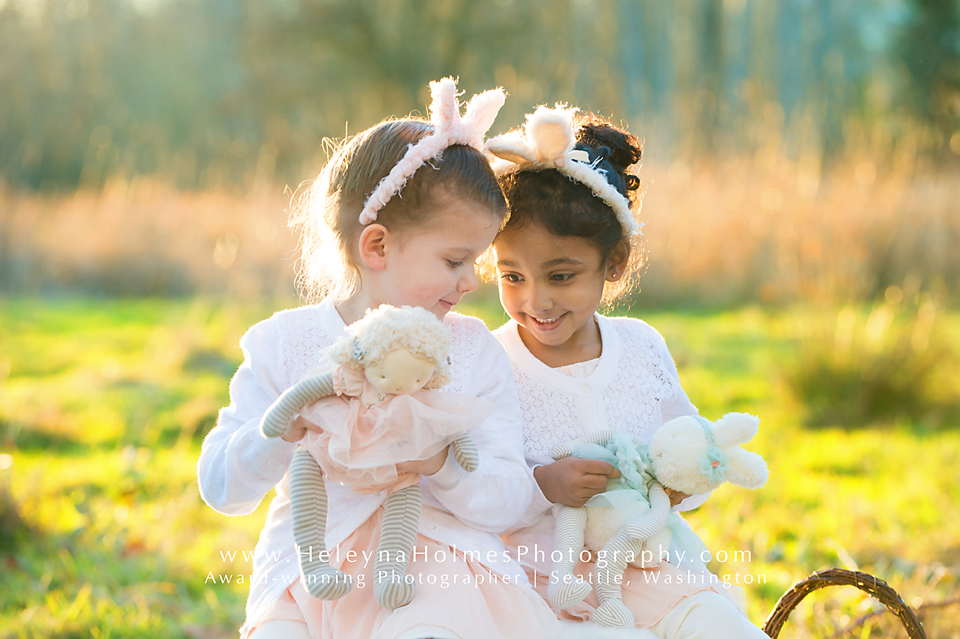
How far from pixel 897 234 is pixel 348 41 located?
9.56 m

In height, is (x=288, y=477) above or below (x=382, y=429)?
below

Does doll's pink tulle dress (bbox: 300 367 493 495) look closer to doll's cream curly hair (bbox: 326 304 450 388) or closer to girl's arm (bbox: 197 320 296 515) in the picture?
doll's cream curly hair (bbox: 326 304 450 388)

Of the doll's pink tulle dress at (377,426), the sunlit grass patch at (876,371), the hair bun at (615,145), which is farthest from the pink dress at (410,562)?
the sunlit grass patch at (876,371)

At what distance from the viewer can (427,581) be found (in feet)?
5.65

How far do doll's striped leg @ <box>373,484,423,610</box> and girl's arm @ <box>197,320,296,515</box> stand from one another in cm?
26

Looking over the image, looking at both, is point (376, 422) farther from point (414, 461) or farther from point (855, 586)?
point (855, 586)

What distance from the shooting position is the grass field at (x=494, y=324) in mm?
3012

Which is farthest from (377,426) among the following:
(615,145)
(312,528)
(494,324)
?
(494,324)

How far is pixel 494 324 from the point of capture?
21.7 ft

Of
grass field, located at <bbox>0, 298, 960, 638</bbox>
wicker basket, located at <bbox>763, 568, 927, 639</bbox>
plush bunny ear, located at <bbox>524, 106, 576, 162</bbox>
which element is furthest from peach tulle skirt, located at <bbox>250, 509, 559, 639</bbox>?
grass field, located at <bbox>0, 298, 960, 638</bbox>

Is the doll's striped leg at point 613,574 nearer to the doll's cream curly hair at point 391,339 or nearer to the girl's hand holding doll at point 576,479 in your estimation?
the girl's hand holding doll at point 576,479

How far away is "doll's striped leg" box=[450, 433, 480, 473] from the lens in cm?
164

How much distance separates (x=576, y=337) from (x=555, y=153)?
57cm

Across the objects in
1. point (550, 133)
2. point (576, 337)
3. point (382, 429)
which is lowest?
point (382, 429)
